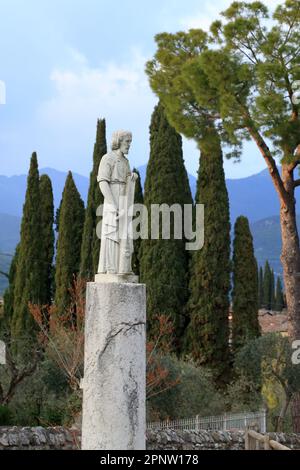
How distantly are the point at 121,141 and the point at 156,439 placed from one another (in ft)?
15.7

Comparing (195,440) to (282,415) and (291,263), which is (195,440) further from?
(291,263)

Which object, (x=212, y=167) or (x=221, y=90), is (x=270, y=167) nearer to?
(x=221, y=90)

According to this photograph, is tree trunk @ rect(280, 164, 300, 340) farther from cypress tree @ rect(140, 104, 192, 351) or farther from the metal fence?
Answer: cypress tree @ rect(140, 104, 192, 351)

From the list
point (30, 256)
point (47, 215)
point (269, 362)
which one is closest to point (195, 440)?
point (269, 362)

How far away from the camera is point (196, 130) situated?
17938 millimetres

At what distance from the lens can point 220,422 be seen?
50.2 feet

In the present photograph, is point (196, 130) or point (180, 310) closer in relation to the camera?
point (196, 130)

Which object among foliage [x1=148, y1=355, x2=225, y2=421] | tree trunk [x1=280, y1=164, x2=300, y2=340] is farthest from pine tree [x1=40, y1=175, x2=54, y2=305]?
tree trunk [x1=280, y1=164, x2=300, y2=340]

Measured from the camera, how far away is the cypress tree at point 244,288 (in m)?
21.3

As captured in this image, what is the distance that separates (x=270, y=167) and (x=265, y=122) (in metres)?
1.32

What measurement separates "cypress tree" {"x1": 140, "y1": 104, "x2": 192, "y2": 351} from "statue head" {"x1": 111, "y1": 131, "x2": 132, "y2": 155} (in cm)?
1333
